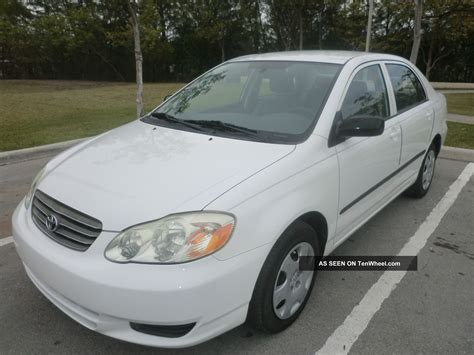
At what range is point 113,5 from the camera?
28.8 m

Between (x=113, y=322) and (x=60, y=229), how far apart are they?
576 mm

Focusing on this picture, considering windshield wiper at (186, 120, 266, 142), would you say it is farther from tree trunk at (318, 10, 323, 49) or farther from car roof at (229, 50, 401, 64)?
tree trunk at (318, 10, 323, 49)

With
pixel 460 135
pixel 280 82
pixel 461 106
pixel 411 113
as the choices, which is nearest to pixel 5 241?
pixel 280 82

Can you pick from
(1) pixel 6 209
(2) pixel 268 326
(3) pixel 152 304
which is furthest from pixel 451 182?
(1) pixel 6 209

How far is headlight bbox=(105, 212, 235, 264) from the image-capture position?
183 cm

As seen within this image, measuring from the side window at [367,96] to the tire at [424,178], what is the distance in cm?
127

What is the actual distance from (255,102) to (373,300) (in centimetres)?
166

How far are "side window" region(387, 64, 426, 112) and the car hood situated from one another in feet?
5.80

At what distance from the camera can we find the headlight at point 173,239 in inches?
71.9

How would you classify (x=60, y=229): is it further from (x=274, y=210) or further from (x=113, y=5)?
(x=113, y=5)

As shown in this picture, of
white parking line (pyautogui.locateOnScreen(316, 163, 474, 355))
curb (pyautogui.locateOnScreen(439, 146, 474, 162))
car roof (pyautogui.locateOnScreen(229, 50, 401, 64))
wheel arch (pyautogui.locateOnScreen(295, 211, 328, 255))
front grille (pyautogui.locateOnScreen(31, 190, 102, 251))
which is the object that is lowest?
white parking line (pyautogui.locateOnScreen(316, 163, 474, 355))

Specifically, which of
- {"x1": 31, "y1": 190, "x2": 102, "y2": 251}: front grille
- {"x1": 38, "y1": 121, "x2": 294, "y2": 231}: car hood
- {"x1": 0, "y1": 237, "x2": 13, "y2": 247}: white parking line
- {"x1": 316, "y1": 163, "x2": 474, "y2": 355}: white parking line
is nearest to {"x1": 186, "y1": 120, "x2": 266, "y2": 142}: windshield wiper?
{"x1": 38, "y1": 121, "x2": 294, "y2": 231}: car hood

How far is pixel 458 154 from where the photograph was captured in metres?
→ 6.15

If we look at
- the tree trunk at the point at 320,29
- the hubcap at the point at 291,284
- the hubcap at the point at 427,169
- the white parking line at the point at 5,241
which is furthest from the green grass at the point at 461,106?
the tree trunk at the point at 320,29
